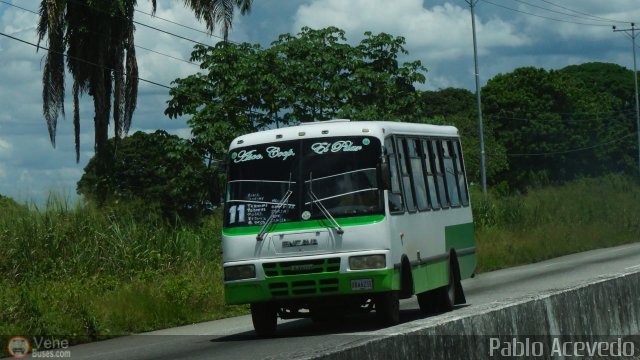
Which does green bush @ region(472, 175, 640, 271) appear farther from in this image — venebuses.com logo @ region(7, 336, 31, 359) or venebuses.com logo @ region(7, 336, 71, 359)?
venebuses.com logo @ region(7, 336, 31, 359)

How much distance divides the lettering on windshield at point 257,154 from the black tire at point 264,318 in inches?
74.0

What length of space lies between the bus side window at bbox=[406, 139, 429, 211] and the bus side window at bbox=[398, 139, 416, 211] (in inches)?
6.1

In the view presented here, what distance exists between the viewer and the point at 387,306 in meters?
15.5

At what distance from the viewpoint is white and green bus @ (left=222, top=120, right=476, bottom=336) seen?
50.0ft

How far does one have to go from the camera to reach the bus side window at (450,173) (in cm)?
1916

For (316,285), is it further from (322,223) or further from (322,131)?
(322,131)

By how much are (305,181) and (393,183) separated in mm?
1189

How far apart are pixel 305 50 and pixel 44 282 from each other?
1912 cm

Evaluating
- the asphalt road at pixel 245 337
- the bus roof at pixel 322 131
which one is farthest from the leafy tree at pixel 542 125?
the bus roof at pixel 322 131

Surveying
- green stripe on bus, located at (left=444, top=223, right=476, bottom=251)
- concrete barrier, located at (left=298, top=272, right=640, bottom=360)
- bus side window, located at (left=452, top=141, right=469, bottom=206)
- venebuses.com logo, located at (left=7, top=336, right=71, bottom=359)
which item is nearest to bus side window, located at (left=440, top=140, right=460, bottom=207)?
bus side window, located at (left=452, top=141, right=469, bottom=206)

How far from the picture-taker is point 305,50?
38156 mm

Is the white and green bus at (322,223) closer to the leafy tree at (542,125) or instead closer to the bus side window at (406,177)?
the bus side window at (406,177)

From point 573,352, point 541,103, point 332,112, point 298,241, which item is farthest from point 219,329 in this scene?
point 541,103

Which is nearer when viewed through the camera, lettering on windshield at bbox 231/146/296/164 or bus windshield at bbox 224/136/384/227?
bus windshield at bbox 224/136/384/227
